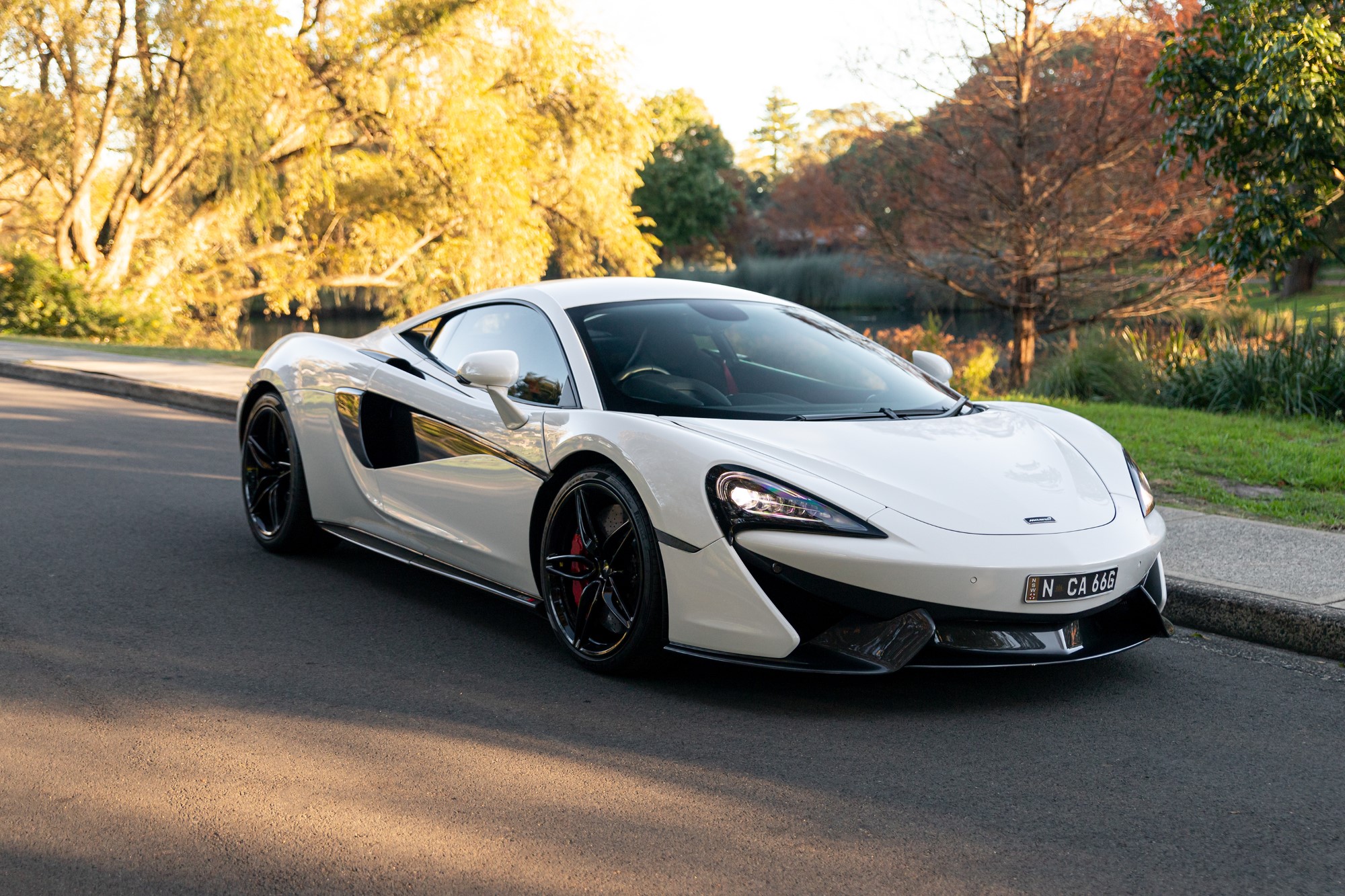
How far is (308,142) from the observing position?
26.4 m

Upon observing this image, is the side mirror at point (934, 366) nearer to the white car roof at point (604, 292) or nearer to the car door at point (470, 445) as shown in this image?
the white car roof at point (604, 292)

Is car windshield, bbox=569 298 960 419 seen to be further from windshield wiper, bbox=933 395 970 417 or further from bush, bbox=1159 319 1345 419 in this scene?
bush, bbox=1159 319 1345 419

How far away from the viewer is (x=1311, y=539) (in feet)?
20.2

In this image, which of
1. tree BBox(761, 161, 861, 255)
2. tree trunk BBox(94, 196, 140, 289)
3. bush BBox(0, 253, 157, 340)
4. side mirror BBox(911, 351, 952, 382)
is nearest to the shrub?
side mirror BBox(911, 351, 952, 382)

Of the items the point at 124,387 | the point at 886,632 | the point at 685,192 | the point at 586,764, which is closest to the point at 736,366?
the point at 886,632

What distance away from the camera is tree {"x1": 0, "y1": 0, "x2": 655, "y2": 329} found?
24.4 meters

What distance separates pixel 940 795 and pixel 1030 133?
14.9 m

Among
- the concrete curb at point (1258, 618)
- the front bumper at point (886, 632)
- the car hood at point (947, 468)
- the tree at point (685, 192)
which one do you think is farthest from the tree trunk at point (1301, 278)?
the front bumper at point (886, 632)

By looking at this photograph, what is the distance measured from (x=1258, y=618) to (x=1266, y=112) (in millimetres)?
5617

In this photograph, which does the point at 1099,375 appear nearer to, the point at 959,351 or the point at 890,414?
the point at 959,351

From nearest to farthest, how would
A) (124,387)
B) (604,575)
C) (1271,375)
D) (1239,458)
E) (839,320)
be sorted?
(604,575), (1239,458), (1271,375), (124,387), (839,320)

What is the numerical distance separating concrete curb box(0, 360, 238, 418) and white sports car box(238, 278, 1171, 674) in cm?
705

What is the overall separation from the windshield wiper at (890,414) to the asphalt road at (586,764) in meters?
0.93

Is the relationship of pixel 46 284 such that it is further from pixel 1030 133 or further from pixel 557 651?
pixel 557 651
